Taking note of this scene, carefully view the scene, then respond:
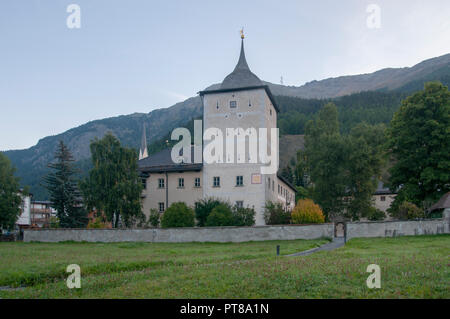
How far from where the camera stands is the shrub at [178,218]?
130 ft

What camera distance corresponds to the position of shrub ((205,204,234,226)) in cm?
3834

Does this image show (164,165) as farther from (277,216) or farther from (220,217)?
(277,216)

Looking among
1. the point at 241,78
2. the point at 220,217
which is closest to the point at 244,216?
the point at 220,217

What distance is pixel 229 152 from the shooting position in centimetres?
4678

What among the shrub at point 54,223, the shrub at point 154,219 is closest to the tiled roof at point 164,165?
the shrub at point 154,219

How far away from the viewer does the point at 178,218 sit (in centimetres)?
3981

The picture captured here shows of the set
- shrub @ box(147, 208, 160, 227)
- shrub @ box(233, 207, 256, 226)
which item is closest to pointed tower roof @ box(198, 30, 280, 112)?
shrub @ box(233, 207, 256, 226)

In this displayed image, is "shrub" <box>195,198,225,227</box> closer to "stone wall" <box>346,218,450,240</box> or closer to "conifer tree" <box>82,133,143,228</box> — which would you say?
"conifer tree" <box>82,133,143,228</box>

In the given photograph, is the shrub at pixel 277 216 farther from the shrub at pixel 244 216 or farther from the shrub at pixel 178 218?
the shrub at pixel 178 218

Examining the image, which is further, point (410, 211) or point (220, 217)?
point (410, 211)

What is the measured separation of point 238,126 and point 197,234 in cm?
1469

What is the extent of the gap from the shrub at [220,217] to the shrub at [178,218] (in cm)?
185

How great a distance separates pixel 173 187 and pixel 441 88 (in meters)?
29.1
